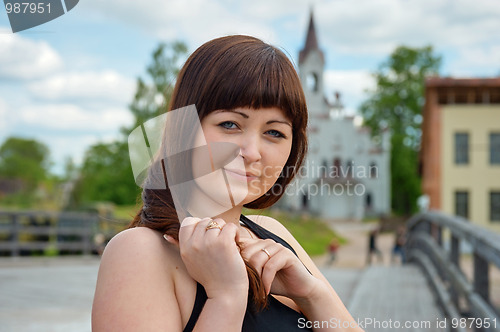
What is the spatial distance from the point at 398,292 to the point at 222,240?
5079 millimetres

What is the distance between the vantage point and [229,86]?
1.10 m

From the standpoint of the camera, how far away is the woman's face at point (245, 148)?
111 cm

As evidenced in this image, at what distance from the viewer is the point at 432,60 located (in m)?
40.1

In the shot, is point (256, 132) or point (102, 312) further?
point (256, 132)

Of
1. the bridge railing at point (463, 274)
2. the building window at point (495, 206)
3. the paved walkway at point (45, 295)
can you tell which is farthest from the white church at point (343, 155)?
the bridge railing at point (463, 274)

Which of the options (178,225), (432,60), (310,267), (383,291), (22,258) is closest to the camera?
(178,225)

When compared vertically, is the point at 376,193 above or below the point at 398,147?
below

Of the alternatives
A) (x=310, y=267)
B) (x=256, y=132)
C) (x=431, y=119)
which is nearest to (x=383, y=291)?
(x=310, y=267)

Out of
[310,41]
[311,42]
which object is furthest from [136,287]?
[310,41]

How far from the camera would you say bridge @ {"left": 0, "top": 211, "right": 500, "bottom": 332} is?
3.57 meters

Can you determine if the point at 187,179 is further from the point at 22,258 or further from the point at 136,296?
the point at 22,258

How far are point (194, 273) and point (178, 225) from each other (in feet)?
0.35

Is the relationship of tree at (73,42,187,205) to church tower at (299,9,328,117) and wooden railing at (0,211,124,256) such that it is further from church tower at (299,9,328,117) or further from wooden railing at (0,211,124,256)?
church tower at (299,9,328,117)

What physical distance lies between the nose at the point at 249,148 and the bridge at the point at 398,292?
6.83ft
